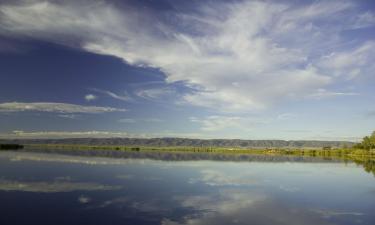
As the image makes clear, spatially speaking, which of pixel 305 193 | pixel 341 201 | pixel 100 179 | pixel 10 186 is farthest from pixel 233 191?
pixel 10 186

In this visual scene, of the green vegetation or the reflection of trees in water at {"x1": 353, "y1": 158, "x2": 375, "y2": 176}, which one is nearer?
the reflection of trees in water at {"x1": 353, "y1": 158, "x2": 375, "y2": 176}

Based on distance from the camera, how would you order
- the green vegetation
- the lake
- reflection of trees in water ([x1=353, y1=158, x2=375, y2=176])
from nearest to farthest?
the lake < reflection of trees in water ([x1=353, y1=158, x2=375, y2=176]) < the green vegetation

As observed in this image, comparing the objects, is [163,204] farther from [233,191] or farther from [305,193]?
[305,193]

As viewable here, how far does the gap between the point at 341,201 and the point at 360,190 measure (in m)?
8.49

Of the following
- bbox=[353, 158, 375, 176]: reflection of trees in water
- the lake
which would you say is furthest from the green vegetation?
the lake

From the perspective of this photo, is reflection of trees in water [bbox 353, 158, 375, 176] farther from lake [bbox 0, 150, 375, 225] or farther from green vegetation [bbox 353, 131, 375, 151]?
green vegetation [bbox 353, 131, 375, 151]

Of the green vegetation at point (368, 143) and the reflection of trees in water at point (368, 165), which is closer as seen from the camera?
the reflection of trees in water at point (368, 165)

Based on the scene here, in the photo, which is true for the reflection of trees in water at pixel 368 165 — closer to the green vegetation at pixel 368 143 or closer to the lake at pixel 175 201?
the lake at pixel 175 201

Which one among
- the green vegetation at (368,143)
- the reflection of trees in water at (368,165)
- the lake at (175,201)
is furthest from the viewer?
the green vegetation at (368,143)

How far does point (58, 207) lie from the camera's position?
25.1m

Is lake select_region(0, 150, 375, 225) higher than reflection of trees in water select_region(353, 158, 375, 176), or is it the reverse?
reflection of trees in water select_region(353, 158, 375, 176)

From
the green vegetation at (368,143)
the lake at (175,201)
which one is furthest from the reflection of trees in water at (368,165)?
the green vegetation at (368,143)

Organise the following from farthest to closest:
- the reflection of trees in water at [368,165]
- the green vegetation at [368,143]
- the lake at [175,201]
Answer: the green vegetation at [368,143] → the reflection of trees in water at [368,165] → the lake at [175,201]

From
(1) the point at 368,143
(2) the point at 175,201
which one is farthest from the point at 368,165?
(1) the point at 368,143
